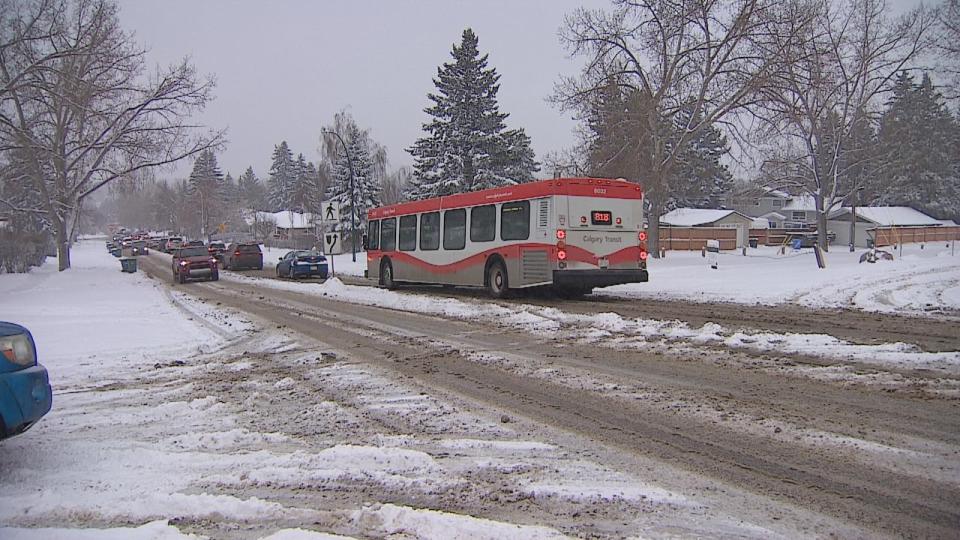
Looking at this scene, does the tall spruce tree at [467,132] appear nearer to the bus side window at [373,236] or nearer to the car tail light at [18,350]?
the bus side window at [373,236]

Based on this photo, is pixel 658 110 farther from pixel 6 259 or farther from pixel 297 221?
pixel 297 221

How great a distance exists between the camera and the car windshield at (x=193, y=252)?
2988 cm

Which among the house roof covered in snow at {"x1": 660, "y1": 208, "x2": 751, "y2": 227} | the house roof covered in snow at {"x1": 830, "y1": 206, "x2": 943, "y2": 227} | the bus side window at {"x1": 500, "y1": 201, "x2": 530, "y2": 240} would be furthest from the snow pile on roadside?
the house roof covered in snow at {"x1": 830, "y1": 206, "x2": 943, "y2": 227}

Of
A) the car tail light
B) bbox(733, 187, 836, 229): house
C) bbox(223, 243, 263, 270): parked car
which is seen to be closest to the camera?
the car tail light

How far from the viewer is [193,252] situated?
30.2 m

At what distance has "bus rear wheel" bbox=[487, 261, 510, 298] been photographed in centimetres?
1672

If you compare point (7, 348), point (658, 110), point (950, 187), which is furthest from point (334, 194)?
point (950, 187)

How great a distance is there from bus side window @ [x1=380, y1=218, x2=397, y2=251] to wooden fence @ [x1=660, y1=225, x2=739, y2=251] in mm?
35588

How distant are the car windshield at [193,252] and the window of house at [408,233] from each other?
13164 millimetres

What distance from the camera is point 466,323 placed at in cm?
1263

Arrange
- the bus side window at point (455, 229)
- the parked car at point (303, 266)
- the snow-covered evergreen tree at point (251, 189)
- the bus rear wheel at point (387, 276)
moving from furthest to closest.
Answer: the snow-covered evergreen tree at point (251, 189) < the parked car at point (303, 266) < the bus rear wheel at point (387, 276) < the bus side window at point (455, 229)

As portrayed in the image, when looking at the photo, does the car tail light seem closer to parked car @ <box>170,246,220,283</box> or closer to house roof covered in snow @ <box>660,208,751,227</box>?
parked car @ <box>170,246,220,283</box>

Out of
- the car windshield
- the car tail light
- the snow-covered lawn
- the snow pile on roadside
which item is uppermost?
the car windshield

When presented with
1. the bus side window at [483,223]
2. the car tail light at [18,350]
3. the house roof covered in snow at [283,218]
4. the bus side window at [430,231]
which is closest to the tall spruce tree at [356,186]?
the house roof covered in snow at [283,218]
